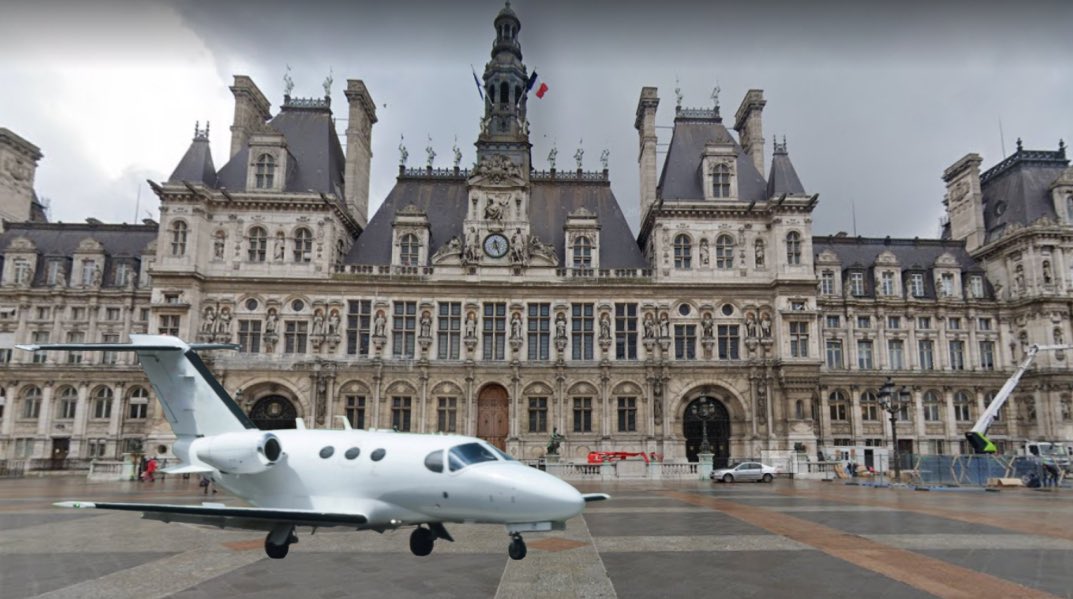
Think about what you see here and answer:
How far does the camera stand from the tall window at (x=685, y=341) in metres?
42.8

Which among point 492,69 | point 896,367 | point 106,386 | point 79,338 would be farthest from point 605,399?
point 79,338

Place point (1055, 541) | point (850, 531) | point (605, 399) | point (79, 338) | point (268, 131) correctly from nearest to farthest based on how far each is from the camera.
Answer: point (1055, 541)
point (850, 531)
point (605, 399)
point (268, 131)
point (79, 338)

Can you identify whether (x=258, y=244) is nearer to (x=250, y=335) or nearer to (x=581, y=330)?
(x=250, y=335)

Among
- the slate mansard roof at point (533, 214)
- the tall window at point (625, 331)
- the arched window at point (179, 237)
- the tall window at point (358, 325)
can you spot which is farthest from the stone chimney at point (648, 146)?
the arched window at point (179, 237)

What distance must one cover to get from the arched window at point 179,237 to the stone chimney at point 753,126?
39.1 meters

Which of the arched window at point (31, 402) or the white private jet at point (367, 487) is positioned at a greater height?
the arched window at point (31, 402)

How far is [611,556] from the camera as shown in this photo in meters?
13.3

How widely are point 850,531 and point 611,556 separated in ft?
23.0

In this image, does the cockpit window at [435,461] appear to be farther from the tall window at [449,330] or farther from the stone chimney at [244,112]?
the stone chimney at [244,112]

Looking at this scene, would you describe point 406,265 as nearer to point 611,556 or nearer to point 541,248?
point 541,248

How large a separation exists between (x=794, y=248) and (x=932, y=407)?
16289 millimetres

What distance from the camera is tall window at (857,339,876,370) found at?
48844 mm

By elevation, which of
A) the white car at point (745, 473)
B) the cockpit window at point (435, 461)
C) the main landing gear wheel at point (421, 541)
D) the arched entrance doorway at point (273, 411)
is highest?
the arched entrance doorway at point (273, 411)

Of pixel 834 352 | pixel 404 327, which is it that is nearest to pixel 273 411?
pixel 404 327
